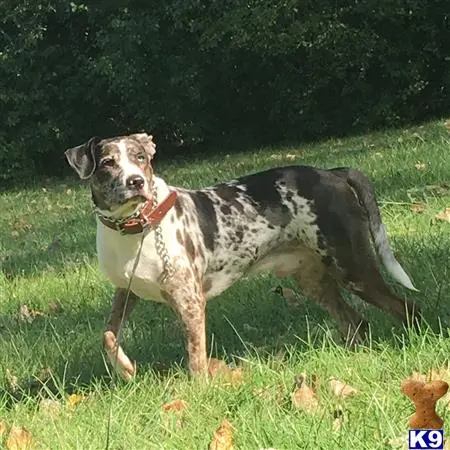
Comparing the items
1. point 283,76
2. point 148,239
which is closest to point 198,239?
point 148,239

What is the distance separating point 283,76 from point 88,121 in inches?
240

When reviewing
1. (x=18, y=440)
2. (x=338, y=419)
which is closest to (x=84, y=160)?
(x=18, y=440)

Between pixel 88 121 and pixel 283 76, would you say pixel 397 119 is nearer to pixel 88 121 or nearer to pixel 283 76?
pixel 283 76

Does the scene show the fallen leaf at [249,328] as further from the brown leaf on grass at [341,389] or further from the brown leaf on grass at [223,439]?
the brown leaf on grass at [223,439]

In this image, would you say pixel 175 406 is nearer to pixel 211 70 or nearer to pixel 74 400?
pixel 74 400

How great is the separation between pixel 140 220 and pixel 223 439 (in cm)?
139

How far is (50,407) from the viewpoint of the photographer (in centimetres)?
352

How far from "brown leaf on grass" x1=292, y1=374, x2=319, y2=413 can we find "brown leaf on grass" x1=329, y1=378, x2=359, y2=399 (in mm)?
81

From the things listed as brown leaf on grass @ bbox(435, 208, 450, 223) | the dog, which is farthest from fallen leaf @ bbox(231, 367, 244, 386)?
brown leaf on grass @ bbox(435, 208, 450, 223)

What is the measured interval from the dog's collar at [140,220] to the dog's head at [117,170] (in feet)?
0.12

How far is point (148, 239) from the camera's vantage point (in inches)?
158

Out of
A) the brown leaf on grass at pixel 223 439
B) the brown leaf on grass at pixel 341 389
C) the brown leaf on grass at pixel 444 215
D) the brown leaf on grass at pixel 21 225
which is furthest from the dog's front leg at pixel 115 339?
the brown leaf on grass at pixel 21 225

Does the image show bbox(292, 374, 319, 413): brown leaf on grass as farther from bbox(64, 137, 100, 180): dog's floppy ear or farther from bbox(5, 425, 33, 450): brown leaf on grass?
bbox(64, 137, 100, 180): dog's floppy ear

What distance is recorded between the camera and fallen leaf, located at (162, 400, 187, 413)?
10.9ft
